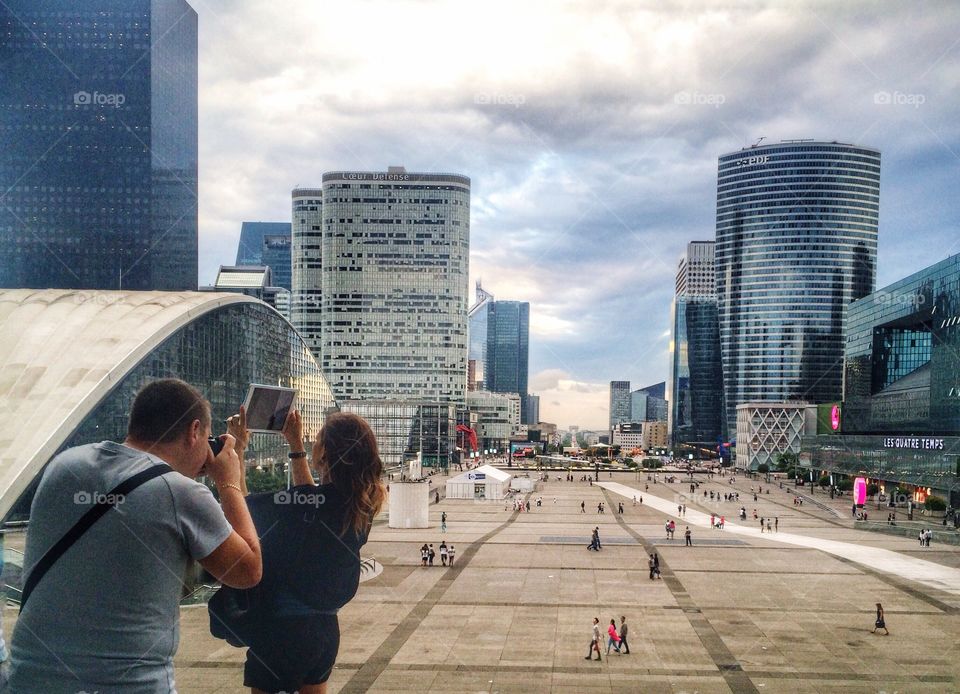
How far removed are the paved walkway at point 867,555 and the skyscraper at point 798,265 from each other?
121 m

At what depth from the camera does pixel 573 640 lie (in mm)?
18297

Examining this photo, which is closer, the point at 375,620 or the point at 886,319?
the point at 375,620

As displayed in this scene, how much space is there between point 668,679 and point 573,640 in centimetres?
339

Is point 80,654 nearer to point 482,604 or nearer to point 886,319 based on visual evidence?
point 482,604

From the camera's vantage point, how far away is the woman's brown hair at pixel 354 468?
351 cm

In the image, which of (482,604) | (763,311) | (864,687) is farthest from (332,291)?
(864,687)

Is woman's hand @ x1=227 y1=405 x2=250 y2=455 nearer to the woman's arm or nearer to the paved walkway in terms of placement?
the woman's arm

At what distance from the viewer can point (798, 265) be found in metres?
158

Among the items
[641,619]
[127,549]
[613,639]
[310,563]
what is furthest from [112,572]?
[641,619]

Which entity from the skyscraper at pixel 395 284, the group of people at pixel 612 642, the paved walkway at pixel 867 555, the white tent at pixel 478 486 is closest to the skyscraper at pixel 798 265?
the skyscraper at pixel 395 284

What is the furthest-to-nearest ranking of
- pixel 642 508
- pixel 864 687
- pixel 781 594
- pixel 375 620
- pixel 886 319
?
1. pixel 886 319
2. pixel 642 508
3. pixel 781 594
4. pixel 375 620
5. pixel 864 687

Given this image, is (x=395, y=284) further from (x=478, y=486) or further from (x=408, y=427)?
(x=478, y=486)

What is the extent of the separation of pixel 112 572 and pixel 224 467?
0.61 meters

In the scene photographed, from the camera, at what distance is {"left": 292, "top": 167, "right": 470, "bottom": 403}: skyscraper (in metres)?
143
